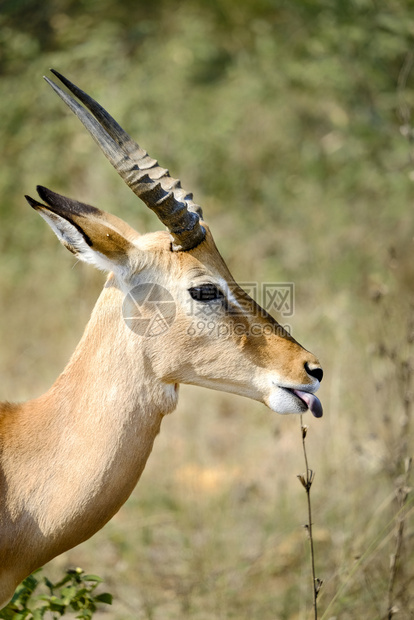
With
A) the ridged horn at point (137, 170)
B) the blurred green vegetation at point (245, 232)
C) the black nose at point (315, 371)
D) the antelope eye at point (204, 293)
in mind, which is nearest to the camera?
the ridged horn at point (137, 170)

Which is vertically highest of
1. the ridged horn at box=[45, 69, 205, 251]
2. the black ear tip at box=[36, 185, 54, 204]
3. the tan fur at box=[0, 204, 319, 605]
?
the ridged horn at box=[45, 69, 205, 251]

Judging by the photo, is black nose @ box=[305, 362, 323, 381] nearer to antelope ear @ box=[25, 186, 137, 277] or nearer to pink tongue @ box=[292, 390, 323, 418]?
pink tongue @ box=[292, 390, 323, 418]

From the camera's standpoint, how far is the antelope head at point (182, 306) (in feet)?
12.2

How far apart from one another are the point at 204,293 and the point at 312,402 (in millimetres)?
852

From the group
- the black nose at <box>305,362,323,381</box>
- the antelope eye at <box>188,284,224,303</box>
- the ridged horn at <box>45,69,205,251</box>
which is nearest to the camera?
the ridged horn at <box>45,69,205,251</box>

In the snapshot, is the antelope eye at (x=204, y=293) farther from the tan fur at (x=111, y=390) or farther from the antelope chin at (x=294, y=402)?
the antelope chin at (x=294, y=402)

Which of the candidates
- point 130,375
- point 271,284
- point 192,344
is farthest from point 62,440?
point 271,284

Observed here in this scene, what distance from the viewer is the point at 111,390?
3713 mm

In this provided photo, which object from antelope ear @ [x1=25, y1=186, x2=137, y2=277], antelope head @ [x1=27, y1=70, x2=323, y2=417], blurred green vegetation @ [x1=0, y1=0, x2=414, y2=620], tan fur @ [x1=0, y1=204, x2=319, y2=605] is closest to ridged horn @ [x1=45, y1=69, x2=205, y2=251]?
antelope head @ [x1=27, y1=70, x2=323, y2=417]

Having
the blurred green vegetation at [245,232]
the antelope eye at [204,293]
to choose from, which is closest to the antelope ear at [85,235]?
the antelope eye at [204,293]

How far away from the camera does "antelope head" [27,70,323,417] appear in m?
3.71

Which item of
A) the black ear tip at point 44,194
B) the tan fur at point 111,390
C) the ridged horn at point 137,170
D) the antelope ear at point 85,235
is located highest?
the ridged horn at point 137,170

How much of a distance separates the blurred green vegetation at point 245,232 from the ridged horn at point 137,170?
2207mm

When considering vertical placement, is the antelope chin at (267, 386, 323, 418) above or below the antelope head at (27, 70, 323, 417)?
below
